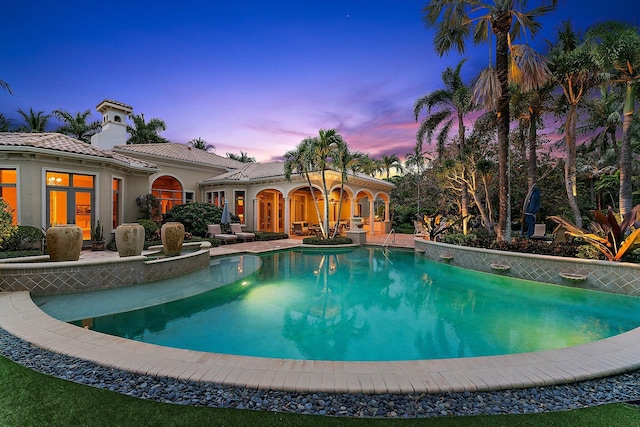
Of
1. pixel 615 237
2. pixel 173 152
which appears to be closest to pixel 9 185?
pixel 173 152

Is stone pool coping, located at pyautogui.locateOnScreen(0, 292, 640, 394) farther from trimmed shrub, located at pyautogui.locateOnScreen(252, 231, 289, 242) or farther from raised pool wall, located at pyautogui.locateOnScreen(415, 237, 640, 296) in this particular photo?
trimmed shrub, located at pyautogui.locateOnScreen(252, 231, 289, 242)

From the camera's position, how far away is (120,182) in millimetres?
15211

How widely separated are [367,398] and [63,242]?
349 inches

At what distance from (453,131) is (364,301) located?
54.0 feet

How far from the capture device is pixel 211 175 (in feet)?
75.4

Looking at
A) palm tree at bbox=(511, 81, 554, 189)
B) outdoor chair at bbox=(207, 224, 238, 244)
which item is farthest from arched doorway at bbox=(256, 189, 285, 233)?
palm tree at bbox=(511, 81, 554, 189)

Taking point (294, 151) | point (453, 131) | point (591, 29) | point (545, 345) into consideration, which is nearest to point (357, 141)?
point (453, 131)

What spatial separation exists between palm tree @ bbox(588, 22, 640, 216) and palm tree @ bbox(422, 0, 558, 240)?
231cm

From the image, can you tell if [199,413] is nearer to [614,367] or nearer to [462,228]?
[614,367]

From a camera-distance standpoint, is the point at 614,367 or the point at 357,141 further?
the point at 357,141

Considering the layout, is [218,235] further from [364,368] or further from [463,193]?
[364,368]

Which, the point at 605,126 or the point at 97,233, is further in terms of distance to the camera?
the point at 605,126

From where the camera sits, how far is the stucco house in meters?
11.5

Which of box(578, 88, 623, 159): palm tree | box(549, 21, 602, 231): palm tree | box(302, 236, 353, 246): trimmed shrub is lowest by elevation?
box(302, 236, 353, 246): trimmed shrub
